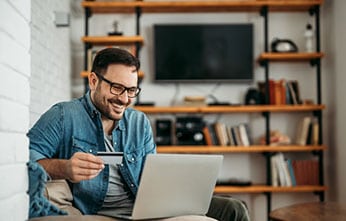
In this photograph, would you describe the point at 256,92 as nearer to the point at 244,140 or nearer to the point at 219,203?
the point at 244,140

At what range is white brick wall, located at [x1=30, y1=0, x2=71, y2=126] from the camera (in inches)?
139

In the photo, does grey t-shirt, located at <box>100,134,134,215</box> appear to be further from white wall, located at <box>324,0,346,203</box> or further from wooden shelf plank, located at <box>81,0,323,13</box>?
white wall, located at <box>324,0,346,203</box>

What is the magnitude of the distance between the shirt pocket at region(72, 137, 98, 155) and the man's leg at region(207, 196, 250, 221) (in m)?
0.58

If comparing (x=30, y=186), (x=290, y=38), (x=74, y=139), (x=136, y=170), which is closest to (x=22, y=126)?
→ (x=30, y=186)

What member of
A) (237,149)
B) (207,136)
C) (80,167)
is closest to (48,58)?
(207,136)

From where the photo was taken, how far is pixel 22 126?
A: 1.58 metres

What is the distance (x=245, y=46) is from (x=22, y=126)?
10.5 ft

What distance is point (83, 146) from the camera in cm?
212

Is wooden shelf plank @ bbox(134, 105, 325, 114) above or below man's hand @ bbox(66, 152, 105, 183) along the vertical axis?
above

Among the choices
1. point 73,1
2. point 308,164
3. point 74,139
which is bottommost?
point 308,164

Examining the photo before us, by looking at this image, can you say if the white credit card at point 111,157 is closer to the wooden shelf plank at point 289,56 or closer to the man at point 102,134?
the man at point 102,134

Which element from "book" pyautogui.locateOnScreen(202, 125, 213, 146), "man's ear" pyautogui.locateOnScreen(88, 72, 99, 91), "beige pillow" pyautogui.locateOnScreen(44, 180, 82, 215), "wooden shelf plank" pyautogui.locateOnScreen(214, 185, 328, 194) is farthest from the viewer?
"book" pyautogui.locateOnScreen(202, 125, 213, 146)

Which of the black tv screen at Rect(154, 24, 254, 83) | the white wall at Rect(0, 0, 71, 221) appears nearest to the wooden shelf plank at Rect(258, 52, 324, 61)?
the black tv screen at Rect(154, 24, 254, 83)

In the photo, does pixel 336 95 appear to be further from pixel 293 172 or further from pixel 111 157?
pixel 111 157
